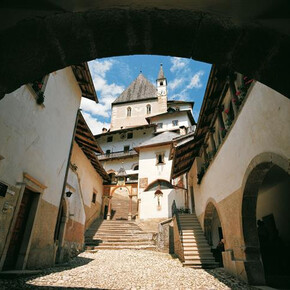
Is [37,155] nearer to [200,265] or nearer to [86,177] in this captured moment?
[200,265]

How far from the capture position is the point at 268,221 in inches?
348

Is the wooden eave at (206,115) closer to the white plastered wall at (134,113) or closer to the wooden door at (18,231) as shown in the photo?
the wooden door at (18,231)

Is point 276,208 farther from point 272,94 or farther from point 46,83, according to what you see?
point 46,83

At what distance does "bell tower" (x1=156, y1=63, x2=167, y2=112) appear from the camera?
1455 inches

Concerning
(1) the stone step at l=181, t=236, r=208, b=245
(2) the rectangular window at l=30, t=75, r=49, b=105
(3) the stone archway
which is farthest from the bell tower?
(3) the stone archway

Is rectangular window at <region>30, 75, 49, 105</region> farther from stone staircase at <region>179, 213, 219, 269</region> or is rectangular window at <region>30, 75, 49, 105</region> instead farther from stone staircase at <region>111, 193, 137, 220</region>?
stone staircase at <region>111, 193, 137, 220</region>

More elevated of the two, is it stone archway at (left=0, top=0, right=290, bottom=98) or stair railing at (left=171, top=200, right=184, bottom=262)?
stone archway at (left=0, top=0, right=290, bottom=98)

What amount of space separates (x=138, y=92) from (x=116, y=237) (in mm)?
32791

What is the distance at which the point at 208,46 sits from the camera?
6.94 feet

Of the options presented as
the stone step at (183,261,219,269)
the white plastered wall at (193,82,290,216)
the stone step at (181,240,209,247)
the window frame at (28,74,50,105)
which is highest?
the window frame at (28,74,50,105)

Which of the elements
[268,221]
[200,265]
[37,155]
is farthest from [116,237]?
[37,155]

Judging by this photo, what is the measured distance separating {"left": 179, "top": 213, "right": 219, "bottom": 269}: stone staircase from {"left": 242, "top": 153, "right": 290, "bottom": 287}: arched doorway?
2276 mm

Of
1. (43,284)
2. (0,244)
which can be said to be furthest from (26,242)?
(43,284)

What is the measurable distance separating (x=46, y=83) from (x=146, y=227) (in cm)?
1475
